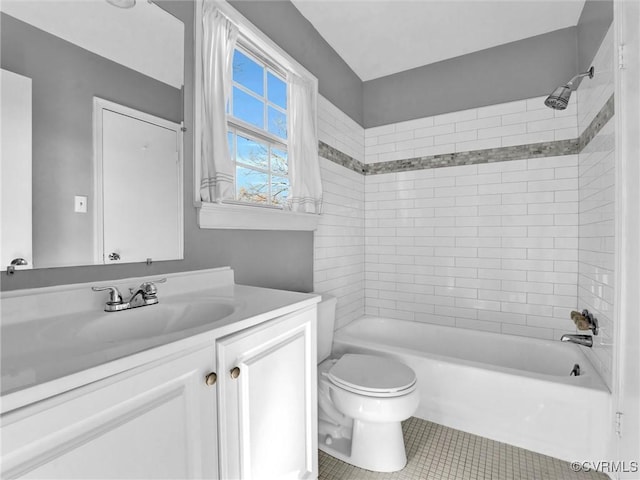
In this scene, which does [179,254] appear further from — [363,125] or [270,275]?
[363,125]

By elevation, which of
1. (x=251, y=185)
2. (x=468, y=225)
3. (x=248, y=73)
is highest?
(x=248, y=73)

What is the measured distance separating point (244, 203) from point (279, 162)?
1.61 feet

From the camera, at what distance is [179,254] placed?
1.42m

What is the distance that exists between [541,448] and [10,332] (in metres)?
2.48

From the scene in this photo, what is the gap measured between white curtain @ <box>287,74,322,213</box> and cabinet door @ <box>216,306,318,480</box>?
3.22ft

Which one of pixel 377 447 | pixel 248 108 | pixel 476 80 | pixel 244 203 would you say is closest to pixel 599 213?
pixel 476 80

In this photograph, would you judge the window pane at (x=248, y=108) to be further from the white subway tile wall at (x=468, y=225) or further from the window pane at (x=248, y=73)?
the white subway tile wall at (x=468, y=225)

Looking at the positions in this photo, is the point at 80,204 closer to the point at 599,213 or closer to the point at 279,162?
the point at 279,162

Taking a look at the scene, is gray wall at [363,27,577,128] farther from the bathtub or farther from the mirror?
the mirror

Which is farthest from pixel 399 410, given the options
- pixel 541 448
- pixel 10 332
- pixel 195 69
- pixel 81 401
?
pixel 195 69

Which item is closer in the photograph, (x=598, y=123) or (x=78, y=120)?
(x=78, y=120)

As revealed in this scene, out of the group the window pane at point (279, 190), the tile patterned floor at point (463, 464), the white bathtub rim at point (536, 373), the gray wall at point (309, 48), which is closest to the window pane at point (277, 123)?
the window pane at point (279, 190)

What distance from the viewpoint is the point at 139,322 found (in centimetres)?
109

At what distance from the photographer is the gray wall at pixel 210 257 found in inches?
42.4
